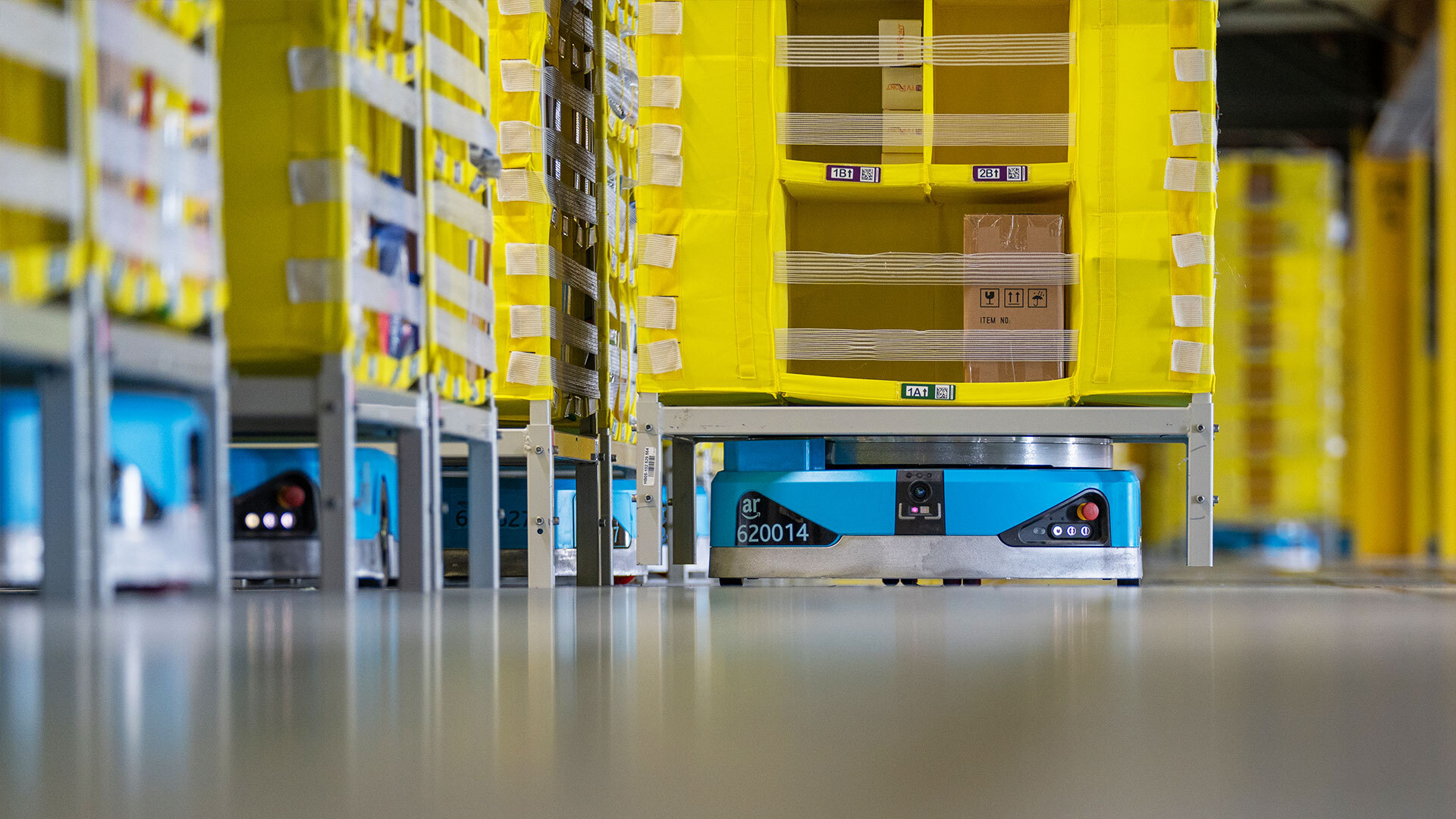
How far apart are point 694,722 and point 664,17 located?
3370 millimetres

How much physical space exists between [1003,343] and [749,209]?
834 millimetres

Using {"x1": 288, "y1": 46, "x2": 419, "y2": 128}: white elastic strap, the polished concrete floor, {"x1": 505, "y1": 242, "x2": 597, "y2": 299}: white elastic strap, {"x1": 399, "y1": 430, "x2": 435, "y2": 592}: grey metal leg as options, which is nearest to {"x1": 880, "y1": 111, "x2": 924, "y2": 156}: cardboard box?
{"x1": 505, "y1": 242, "x2": 597, "y2": 299}: white elastic strap

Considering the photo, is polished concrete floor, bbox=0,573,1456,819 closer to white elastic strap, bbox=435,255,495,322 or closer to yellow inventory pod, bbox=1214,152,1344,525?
white elastic strap, bbox=435,255,495,322

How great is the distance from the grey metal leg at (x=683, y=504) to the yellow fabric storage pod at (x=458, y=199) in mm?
1171

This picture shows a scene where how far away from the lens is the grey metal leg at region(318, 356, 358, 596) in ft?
5.98

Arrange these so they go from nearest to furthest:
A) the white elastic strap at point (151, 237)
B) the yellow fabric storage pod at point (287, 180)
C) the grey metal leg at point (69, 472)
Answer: the grey metal leg at point (69, 472) → the white elastic strap at point (151, 237) → the yellow fabric storage pod at point (287, 180)

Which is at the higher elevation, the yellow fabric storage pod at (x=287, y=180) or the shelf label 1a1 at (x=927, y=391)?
the yellow fabric storage pod at (x=287, y=180)

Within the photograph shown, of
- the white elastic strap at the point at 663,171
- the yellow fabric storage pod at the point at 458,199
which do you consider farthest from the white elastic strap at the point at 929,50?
the yellow fabric storage pod at the point at 458,199

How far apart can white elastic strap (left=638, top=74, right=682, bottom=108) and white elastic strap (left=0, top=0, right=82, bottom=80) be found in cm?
288

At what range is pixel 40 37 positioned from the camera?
1.05m

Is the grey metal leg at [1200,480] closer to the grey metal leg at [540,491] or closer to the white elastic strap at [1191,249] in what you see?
the white elastic strap at [1191,249]

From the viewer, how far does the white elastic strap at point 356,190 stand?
1780 mm

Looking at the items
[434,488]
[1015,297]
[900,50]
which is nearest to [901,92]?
[900,50]

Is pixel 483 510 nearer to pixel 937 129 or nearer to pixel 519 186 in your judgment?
pixel 519 186
